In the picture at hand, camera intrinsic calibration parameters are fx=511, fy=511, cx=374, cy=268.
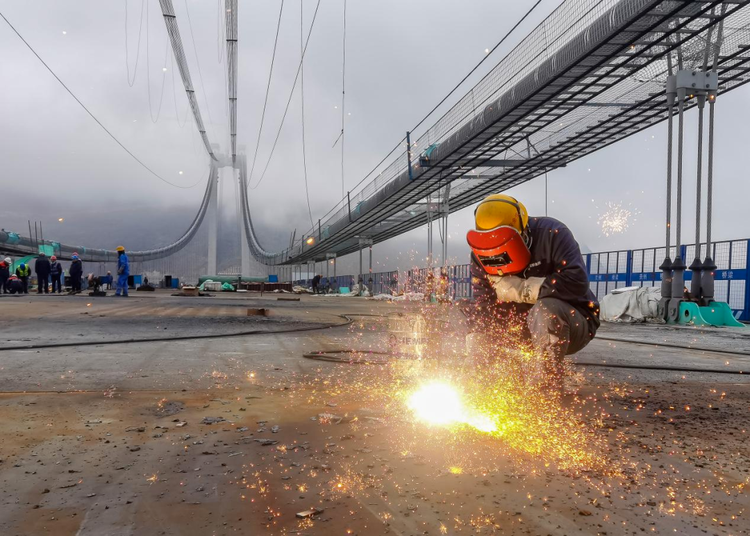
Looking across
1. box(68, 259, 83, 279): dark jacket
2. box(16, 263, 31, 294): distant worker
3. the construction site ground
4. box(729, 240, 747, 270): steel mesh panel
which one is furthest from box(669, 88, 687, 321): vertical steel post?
box(16, 263, 31, 294): distant worker

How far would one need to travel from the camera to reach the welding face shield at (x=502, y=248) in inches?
129

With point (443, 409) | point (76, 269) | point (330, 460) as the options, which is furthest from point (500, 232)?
point (76, 269)

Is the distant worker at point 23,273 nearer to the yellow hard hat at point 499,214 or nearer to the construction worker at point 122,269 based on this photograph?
the construction worker at point 122,269

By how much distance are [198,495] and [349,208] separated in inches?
1382

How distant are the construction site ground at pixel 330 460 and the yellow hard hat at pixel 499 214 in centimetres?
114

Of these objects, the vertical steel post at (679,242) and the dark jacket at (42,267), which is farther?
the dark jacket at (42,267)

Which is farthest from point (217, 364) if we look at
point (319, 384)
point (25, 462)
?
point (25, 462)

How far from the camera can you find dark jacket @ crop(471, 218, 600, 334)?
11.1 feet

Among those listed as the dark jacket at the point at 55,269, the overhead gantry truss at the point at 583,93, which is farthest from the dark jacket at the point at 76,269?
the overhead gantry truss at the point at 583,93

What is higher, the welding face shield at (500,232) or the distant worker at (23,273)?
the welding face shield at (500,232)

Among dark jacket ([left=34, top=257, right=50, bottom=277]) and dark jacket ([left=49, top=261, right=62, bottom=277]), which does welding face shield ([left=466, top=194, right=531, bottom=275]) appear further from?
dark jacket ([left=49, top=261, right=62, bottom=277])

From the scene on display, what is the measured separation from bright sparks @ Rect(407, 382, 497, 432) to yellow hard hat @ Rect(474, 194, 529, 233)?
44.2 inches

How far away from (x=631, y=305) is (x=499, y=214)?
13.2 metres

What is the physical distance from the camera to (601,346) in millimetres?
7309
